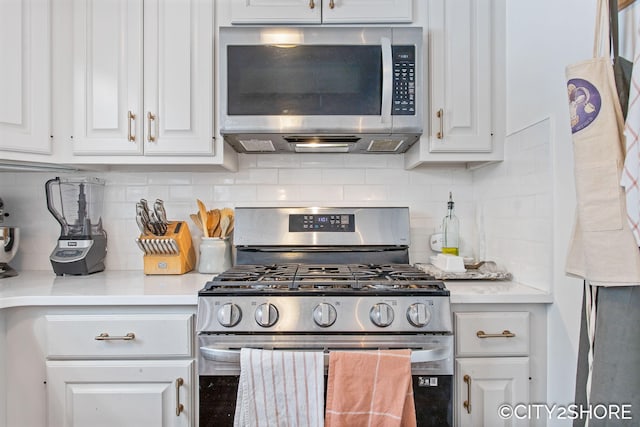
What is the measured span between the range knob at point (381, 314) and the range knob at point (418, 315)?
65 mm

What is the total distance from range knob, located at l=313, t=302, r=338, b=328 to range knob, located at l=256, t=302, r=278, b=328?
13 cm

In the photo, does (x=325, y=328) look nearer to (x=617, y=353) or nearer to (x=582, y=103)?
(x=617, y=353)

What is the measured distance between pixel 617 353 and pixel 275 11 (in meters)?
1.64

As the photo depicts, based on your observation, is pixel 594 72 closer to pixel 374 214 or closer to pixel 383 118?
pixel 383 118

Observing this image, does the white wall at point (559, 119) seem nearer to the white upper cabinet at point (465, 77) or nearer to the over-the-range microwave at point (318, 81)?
the white upper cabinet at point (465, 77)

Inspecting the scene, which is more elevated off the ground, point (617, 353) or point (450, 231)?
point (450, 231)

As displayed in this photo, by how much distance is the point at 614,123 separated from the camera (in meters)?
0.91

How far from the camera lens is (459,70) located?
65.3 inches

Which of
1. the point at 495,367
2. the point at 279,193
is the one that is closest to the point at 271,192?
the point at 279,193

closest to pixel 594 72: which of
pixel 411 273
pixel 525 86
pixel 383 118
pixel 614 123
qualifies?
pixel 614 123

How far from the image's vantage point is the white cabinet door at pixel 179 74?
1.65m

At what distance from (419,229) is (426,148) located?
1.57ft

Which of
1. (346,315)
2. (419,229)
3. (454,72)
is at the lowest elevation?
(346,315)

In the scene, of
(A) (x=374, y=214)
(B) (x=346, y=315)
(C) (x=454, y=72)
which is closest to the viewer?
(B) (x=346, y=315)
